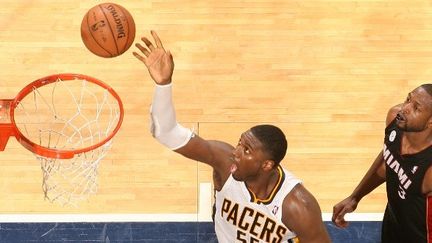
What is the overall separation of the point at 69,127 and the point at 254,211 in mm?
2894

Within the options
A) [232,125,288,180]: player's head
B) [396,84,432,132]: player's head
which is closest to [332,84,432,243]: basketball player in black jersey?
[396,84,432,132]: player's head

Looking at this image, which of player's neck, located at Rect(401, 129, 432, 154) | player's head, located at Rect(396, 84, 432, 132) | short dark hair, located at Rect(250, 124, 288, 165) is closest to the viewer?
short dark hair, located at Rect(250, 124, 288, 165)

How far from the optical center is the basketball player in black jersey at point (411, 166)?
12.2ft

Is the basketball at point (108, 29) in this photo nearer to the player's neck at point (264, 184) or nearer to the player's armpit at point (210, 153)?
the player's armpit at point (210, 153)

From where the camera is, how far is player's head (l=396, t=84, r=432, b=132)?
3.71 metres

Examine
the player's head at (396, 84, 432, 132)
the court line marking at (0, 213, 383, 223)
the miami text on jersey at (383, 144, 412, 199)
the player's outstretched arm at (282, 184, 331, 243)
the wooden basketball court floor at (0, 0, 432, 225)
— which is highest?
the player's head at (396, 84, 432, 132)

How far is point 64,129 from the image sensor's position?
19.7ft

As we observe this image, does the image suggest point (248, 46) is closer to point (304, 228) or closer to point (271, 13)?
point (271, 13)

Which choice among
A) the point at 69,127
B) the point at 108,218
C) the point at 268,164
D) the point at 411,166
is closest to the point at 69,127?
the point at 69,127

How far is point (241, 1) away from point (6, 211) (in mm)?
3370

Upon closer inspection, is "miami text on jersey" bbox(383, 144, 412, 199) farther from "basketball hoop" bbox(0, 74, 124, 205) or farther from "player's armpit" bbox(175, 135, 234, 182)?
"basketball hoop" bbox(0, 74, 124, 205)

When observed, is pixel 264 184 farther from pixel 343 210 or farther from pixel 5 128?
pixel 5 128

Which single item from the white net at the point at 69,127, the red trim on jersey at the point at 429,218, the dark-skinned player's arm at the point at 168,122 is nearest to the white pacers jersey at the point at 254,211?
the dark-skinned player's arm at the point at 168,122

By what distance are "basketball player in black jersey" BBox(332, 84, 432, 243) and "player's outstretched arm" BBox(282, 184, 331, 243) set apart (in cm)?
70
